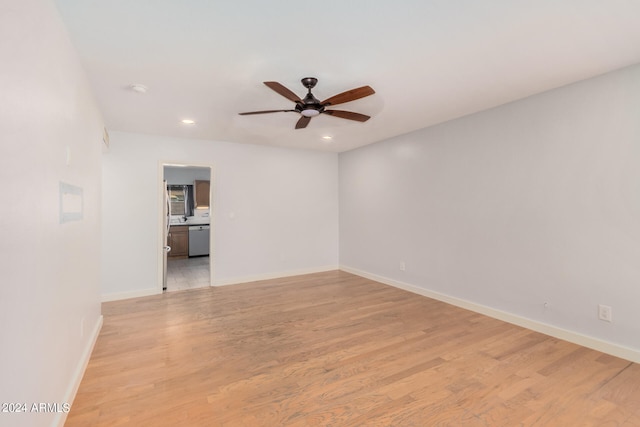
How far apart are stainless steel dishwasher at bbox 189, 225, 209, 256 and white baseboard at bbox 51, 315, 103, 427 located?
4.84 m

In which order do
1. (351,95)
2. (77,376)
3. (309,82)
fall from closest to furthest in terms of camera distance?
(77,376) < (351,95) < (309,82)

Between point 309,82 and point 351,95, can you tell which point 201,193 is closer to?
point 309,82

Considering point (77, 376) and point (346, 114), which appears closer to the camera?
point (77, 376)

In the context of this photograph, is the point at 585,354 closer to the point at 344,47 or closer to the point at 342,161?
the point at 344,47

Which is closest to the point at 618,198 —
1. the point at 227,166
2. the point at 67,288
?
the point at 67,288

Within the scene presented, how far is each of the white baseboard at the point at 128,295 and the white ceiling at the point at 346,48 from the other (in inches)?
97.9

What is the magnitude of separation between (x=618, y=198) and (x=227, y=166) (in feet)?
15.9

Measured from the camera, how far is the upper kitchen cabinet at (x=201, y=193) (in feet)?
26.8

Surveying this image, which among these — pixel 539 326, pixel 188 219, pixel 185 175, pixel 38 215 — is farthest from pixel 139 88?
pixel 188 219

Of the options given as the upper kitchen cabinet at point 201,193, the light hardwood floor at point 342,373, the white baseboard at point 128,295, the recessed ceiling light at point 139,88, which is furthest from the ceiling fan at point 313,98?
the upper kitchen cabinet at point 201,193

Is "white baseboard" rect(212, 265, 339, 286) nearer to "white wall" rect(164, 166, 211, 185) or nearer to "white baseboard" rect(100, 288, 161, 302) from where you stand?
"white baseboard" rect(100, 288, 161, 302)

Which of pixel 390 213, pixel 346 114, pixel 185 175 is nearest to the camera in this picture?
pixel 346 114

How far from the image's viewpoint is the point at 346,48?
7.38ft

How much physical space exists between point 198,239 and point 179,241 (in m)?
0.44
